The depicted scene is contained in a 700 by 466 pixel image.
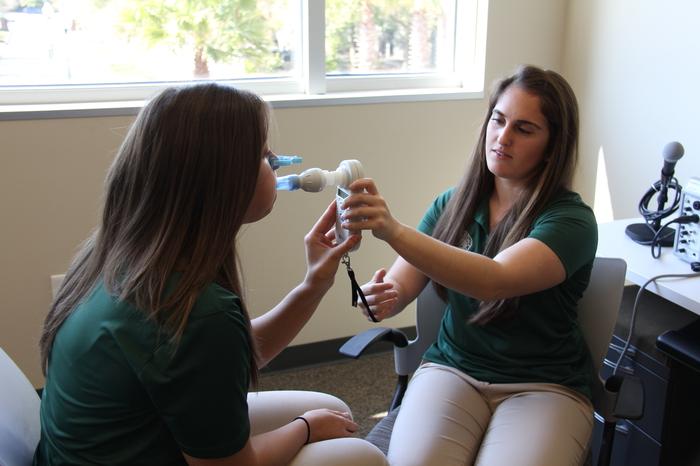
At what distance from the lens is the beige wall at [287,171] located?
→ 220cm

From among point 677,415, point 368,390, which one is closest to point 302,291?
point 677,415

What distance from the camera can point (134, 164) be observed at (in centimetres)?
107

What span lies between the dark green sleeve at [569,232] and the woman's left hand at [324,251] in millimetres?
443

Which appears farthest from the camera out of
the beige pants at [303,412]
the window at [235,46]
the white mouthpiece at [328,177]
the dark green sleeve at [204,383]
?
the window at [235,46]

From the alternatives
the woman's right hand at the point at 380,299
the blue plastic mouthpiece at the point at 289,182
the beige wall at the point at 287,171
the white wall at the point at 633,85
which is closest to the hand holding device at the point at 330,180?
the blue plastic mouthpiece at the point at 289,182

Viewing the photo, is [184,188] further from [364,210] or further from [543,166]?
[543,166]

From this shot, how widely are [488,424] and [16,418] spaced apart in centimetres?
97

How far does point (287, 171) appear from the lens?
8.23 feet

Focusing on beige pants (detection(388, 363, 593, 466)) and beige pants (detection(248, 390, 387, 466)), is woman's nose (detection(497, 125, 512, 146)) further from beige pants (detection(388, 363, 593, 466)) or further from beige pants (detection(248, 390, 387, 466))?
beige pants (detection(248, 390, 387, 466))

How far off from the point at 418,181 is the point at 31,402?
5.82 feet

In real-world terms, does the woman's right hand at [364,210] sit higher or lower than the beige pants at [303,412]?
higher

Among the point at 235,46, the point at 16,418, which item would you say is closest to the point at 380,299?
the point at 16,418

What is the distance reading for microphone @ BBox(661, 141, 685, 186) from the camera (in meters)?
1.85

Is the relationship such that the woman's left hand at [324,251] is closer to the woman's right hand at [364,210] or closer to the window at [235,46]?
the woman's right hand at [364,210]
